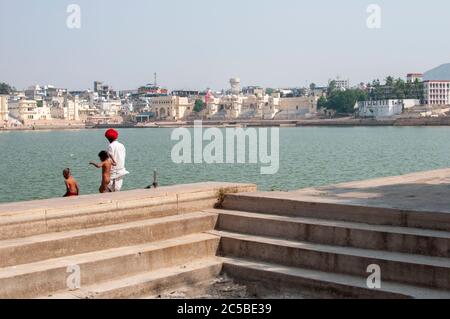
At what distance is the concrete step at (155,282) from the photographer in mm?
5183

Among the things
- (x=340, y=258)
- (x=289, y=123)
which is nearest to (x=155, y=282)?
(x=340, y=258)

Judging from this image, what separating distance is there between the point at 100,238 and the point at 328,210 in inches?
85.8

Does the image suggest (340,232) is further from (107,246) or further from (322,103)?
(322,103)

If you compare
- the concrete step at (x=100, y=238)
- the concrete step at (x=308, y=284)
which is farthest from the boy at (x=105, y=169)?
the concrete step at (x=308, y=284)

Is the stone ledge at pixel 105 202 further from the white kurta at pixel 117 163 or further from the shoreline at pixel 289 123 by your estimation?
Result: the shoreline at pixel 289 123

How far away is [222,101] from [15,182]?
163 metres

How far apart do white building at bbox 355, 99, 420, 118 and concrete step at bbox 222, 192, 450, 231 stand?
459 ft

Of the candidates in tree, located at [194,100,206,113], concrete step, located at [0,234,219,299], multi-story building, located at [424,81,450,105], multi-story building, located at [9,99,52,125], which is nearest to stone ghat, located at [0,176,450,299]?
concrete step, located at [0,234,219,299]

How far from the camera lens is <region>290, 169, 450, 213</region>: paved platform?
639 centimetres

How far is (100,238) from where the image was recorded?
5.91 metres

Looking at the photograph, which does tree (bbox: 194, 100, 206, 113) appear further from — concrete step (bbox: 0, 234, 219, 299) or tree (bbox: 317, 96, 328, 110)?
concrete step (bbox: 0, 234, 219, 299)
